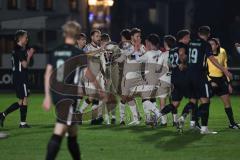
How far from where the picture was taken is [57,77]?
10414mm

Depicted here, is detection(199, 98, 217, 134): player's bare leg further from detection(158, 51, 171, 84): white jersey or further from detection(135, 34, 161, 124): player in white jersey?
detection(158, 51, 171, 84): white jersey

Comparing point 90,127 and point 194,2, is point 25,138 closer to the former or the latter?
point 90,127

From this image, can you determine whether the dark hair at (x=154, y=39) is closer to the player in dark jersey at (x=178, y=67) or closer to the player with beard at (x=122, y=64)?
the player in dark jersey at (x=178, y=67)

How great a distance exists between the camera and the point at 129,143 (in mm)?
13992

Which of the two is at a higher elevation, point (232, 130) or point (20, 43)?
point (20, 43)

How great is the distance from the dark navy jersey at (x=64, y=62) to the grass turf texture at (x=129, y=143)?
2262 millimetres

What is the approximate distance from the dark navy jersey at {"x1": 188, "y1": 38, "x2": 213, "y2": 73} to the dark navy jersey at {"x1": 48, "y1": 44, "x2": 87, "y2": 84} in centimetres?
500

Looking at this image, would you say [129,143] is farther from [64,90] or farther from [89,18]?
[89,18]

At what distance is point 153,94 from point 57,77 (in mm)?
7346

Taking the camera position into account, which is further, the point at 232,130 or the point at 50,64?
the point at 232,130

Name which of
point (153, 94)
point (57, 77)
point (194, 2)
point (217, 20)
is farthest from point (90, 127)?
point (194, 2)

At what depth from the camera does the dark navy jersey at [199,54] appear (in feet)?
48.9

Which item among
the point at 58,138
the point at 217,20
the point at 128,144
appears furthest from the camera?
the point at 217,20

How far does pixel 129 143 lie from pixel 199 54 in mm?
2541
